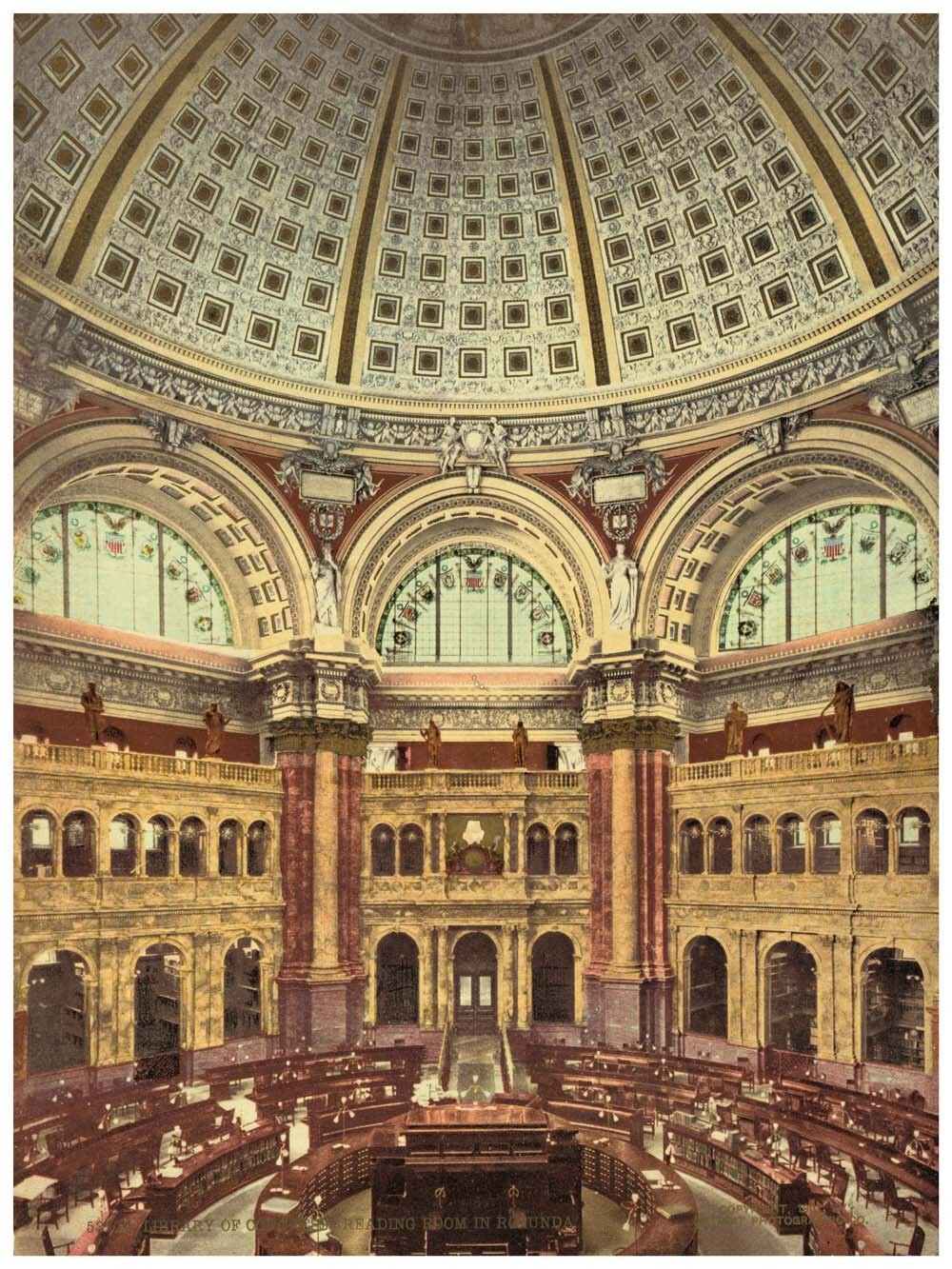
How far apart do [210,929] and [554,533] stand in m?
13.0

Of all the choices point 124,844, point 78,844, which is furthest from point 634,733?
point 78,844

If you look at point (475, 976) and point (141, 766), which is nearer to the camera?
point (141, 766)

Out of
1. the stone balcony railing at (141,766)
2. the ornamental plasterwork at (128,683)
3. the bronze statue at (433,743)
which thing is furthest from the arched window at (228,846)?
the bronze statue at (433,743)

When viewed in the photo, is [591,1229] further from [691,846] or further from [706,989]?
[691,846]

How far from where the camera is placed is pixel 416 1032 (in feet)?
85.3

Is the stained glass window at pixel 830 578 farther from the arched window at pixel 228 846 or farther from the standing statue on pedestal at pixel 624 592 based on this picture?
the arched window at pixel 228 846

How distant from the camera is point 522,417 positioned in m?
26.7

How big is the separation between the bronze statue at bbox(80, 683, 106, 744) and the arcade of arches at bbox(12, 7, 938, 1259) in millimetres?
537

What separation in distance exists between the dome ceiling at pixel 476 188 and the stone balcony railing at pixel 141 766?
9.37 m

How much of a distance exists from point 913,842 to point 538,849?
917 cm

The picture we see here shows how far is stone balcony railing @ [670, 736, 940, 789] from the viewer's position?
72.1 feet

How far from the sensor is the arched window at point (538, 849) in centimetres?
2708

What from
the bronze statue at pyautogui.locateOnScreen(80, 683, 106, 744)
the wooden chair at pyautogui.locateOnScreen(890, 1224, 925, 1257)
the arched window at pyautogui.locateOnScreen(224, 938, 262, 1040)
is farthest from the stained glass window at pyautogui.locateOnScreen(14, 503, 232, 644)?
the wooden chair at pyautogui.locateOnScreen(890, 1224, 925, 1257)

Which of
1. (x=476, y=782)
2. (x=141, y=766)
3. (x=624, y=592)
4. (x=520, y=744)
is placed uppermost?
(x=624, y=592)
